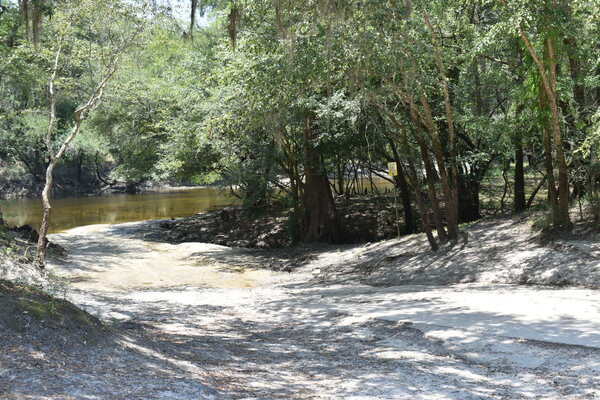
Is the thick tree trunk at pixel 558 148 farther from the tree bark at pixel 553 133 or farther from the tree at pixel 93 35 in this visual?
the tree at pixel 93 35

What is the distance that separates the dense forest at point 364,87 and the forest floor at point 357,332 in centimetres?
167

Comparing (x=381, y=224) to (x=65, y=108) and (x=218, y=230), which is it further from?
(x=65, y=108)

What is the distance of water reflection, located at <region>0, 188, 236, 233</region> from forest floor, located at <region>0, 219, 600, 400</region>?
684 inches

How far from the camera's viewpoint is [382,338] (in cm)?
Answer: 760

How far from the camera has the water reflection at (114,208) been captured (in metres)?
34.8

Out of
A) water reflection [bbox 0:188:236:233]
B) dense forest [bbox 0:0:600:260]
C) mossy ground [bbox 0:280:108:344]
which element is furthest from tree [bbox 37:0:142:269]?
water reflection [bbox 0:188:236:233]

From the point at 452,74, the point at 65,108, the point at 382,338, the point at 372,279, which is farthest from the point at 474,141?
the point at 65,108

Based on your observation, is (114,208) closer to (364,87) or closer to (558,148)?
(364,87)

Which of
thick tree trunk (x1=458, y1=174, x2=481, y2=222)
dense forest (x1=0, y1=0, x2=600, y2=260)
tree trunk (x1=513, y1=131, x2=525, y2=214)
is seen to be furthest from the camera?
thick tree trunk (x1=458, y1=174, x2=481, y2=222)

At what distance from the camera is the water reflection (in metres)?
34.8

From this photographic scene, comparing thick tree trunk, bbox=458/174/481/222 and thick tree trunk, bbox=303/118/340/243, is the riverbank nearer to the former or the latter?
thick tree trunk, bbox=303/118/340/243

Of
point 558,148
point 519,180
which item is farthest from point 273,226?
point 558,148

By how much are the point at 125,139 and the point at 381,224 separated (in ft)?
38.1

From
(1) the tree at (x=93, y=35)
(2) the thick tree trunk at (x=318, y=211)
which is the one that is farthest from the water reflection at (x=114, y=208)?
(1) the tree at (x=93, y=35)
